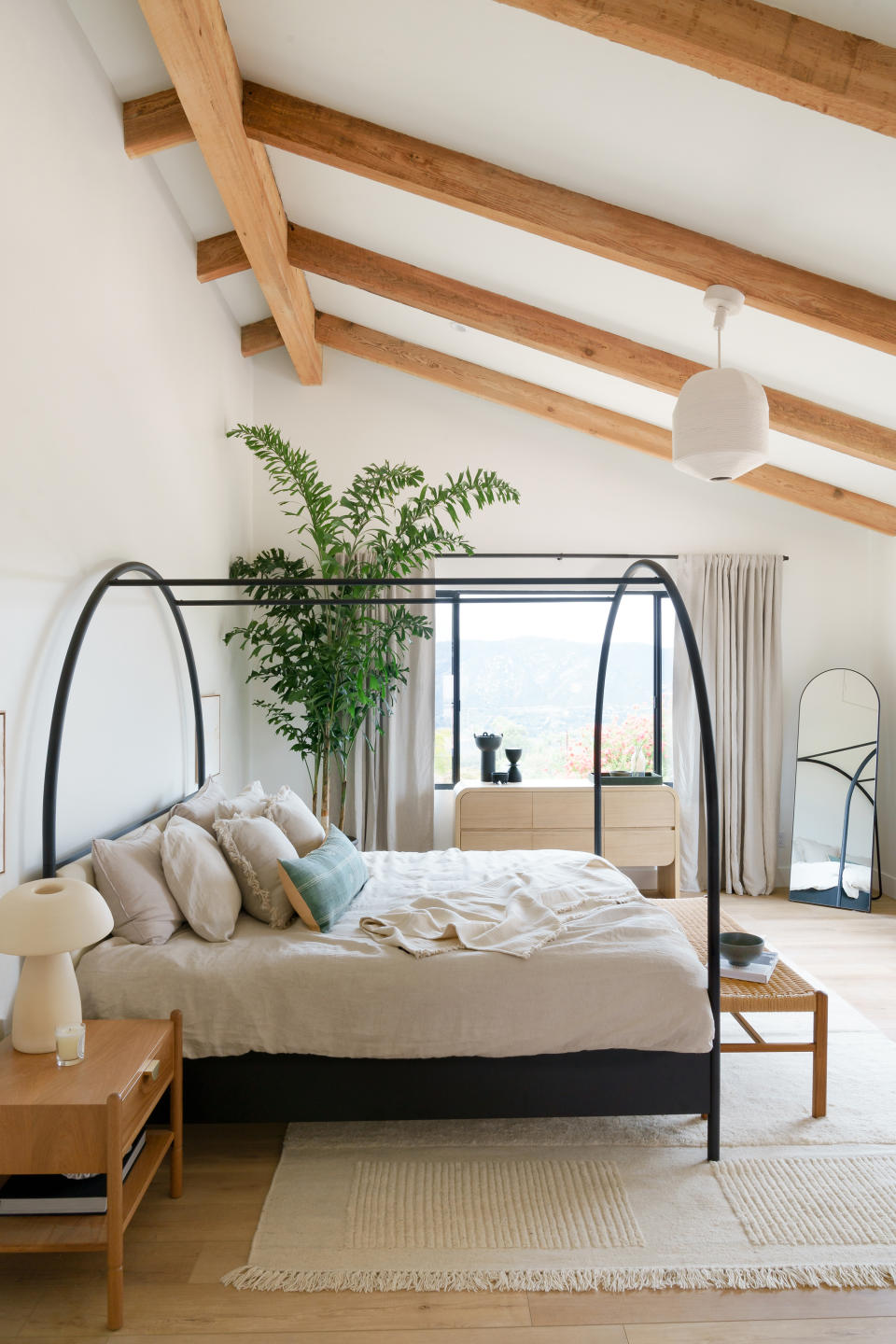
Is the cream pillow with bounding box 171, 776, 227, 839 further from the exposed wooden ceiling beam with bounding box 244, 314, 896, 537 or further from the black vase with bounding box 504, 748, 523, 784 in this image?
the exposed wooden ceiling beam with bounding box 244, 314, 896, 537

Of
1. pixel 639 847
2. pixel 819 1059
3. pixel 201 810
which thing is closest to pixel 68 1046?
pixel 201 810

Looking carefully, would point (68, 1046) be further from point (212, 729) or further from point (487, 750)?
point (487, 750)

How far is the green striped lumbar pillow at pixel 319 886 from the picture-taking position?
273 centimetres

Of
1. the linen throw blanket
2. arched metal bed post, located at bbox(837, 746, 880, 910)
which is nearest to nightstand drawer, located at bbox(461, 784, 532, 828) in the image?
arched metal bed post, located at bbox(837, 746, 880, 910)

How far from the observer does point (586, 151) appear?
2.79m

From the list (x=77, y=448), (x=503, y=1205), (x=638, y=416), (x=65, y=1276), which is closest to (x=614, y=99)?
(x=77, y=448)

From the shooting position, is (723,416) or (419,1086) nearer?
(419,1086)

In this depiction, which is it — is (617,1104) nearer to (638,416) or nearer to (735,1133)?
(735,1133)

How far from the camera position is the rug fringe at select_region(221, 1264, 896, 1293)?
1995 mm

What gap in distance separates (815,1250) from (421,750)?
11.7 ft

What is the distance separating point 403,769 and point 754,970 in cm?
291

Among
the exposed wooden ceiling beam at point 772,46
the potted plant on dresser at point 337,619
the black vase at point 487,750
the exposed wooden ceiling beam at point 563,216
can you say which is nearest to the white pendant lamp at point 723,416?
the exposed wooden ceiling beam at point 563,216

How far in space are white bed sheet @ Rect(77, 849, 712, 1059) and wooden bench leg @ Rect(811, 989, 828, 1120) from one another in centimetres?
Answer: 47

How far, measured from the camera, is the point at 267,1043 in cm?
239
